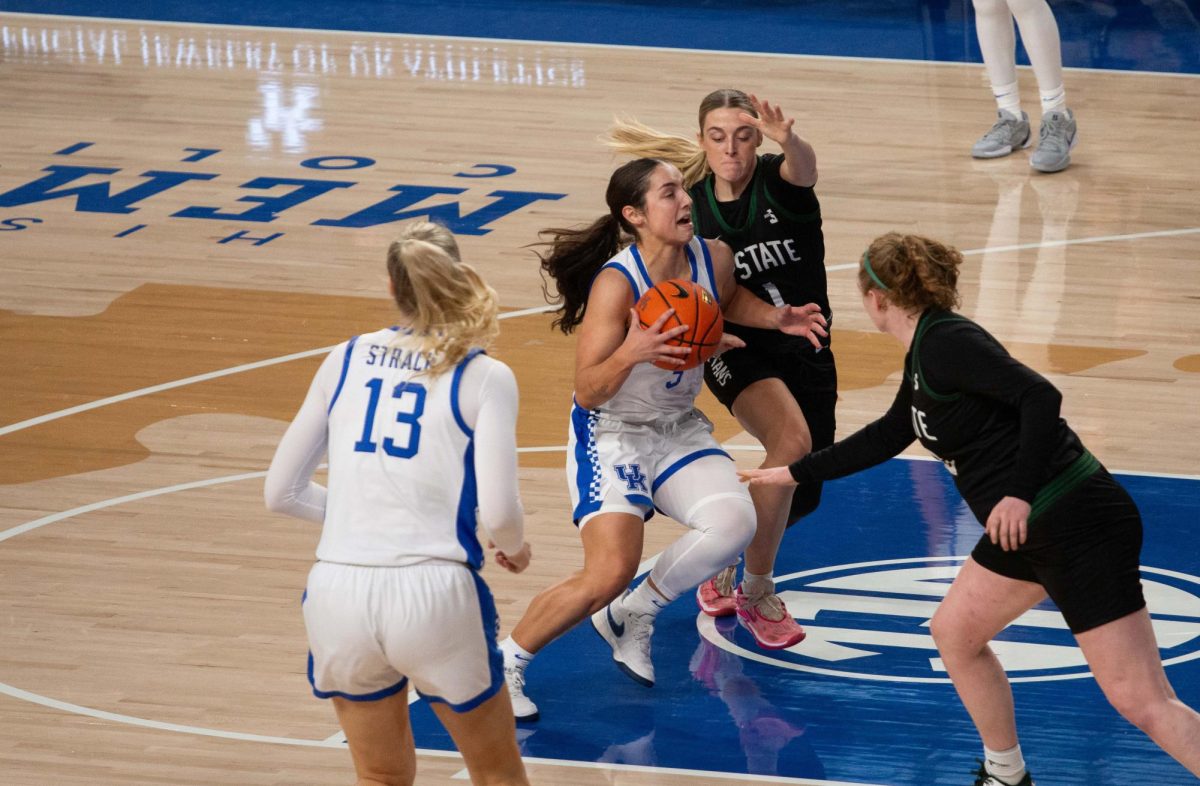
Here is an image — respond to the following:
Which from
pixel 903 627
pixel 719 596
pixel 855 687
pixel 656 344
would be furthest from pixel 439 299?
pixel 903 627

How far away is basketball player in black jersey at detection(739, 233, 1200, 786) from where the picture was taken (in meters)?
4.05

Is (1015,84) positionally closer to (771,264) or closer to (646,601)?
(771,264)

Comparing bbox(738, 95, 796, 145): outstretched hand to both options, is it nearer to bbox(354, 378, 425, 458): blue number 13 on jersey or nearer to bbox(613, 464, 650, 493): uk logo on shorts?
bbox(613, 464, 650, 493): uk logo on shorts

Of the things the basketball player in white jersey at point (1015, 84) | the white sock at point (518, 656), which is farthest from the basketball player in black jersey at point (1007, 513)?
the basketball player in white jersey at point (1015, 84)

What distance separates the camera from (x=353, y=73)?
1416 centimetres

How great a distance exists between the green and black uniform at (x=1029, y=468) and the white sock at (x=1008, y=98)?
7.86m

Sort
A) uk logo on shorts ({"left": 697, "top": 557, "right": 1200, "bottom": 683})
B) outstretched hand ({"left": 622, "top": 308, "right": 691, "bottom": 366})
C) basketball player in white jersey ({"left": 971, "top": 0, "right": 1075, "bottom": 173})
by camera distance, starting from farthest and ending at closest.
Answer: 1. basketball player in white jersey ({"left": 971, "top": 0, "right": 1075, "bottom": 173})
2. uk logo on shorts ({"left": 697, "top": 557, "right": 1200, "bottom": 683})
3. outstretched hand ({"left": 622, "top": 308, "right": 691, "bottom": 366})

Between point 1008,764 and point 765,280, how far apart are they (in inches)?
72.8

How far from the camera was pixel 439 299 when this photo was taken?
3842mm

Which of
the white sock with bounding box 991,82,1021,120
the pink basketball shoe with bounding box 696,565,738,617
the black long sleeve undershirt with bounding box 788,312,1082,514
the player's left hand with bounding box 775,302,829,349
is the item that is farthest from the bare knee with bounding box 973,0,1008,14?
the black long sleeve undershirt with bounding box 788,312,1082,514

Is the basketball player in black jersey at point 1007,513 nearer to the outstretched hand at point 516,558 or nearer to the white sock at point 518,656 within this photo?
the outstretched hand at point 516,558

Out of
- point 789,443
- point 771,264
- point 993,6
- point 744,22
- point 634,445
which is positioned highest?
point 771,264

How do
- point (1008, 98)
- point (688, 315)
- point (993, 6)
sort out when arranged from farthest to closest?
1. point (1008, 98)
2. point (993, 6)
3. point (688, 315)

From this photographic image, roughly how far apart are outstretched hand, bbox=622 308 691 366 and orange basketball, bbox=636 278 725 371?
0.02 m
